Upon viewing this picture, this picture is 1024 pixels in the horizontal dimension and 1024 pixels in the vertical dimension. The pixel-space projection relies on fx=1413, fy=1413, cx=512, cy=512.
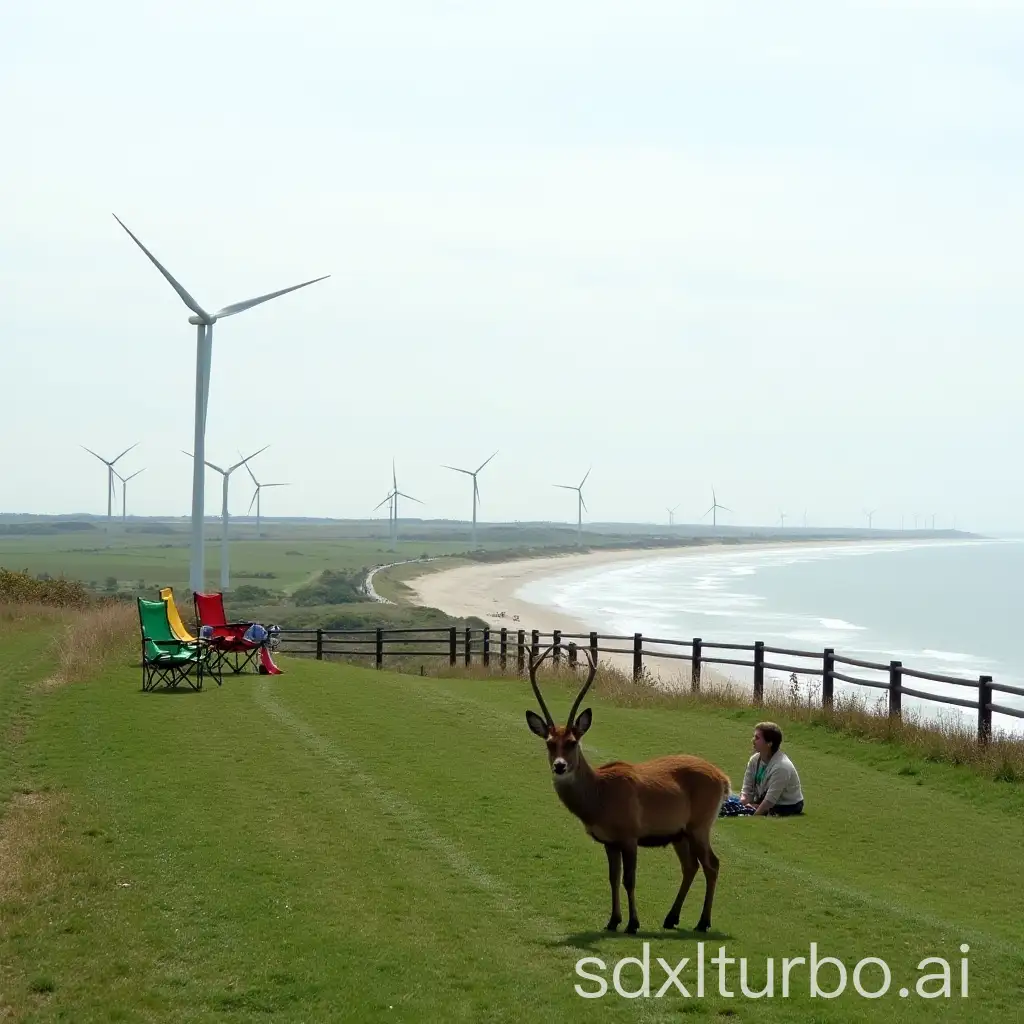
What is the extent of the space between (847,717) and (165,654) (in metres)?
10.7

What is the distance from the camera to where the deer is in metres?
8.34

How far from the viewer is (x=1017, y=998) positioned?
8.04 m

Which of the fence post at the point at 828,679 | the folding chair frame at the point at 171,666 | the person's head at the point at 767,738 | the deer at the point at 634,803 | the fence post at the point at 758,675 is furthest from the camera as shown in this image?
the fence post at the point at 758,675

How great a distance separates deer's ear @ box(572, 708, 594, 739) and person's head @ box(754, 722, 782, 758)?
479 centimetres

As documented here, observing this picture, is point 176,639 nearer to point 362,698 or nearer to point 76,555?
point 362,698

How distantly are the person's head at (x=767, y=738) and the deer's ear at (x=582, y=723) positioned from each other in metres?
4.79

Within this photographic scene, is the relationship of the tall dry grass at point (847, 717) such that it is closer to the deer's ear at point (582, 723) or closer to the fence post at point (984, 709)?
the fence post at point (984, 709)

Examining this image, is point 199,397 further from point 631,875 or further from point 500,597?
point 500,597

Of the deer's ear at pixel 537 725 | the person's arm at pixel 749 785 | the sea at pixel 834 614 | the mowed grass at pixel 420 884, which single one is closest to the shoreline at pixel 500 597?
the sea at pixel 834 614

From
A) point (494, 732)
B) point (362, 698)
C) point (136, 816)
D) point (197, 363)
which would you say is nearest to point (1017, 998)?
point (136, 816)

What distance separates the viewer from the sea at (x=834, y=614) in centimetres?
5625

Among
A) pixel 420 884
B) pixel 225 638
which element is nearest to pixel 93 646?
pixel 225 638

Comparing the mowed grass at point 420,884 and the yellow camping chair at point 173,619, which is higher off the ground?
the yellow camping chair at point 173,619

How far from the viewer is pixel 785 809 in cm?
1348
